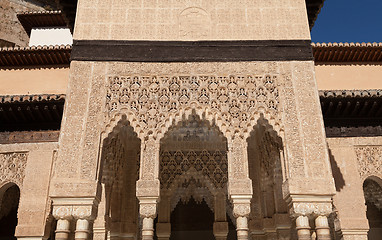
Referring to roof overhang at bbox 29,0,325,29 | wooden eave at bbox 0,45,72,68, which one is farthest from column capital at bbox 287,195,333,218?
wooden eave at bbox 0,45,72,68

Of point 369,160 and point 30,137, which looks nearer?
point 369,160

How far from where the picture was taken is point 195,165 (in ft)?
Answer: 25.0

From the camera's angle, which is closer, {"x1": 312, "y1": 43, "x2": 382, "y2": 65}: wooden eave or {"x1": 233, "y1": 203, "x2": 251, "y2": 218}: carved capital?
{"x1": 233, "y1": 203, "x2": 251, "y2": 218}: carved capital

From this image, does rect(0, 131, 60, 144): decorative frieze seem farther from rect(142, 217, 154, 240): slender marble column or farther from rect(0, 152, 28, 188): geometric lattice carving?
rect(142, 217, 154, 240): slender marble column

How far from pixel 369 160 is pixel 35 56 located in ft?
23.8

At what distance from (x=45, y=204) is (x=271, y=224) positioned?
4.08 m

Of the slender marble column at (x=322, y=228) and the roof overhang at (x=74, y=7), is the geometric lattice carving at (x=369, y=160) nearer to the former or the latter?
the slender marble column at (x=322, y=228)

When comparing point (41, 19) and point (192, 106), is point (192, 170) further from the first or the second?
point (41, 19)

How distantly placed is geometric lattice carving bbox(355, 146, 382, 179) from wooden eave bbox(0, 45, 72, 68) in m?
6.28

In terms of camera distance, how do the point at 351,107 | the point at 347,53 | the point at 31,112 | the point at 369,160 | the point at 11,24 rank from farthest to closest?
the point at 11,24 < the point at 347,53 < the point at 351,107 < the point at 31,112 < the point at 369,160

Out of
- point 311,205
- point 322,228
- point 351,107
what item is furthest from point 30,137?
point 351,107

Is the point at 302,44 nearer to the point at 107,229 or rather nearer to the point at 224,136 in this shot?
the point at 224,136

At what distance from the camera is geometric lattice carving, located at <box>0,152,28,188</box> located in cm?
609

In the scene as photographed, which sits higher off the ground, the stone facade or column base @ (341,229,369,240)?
the stone facade
